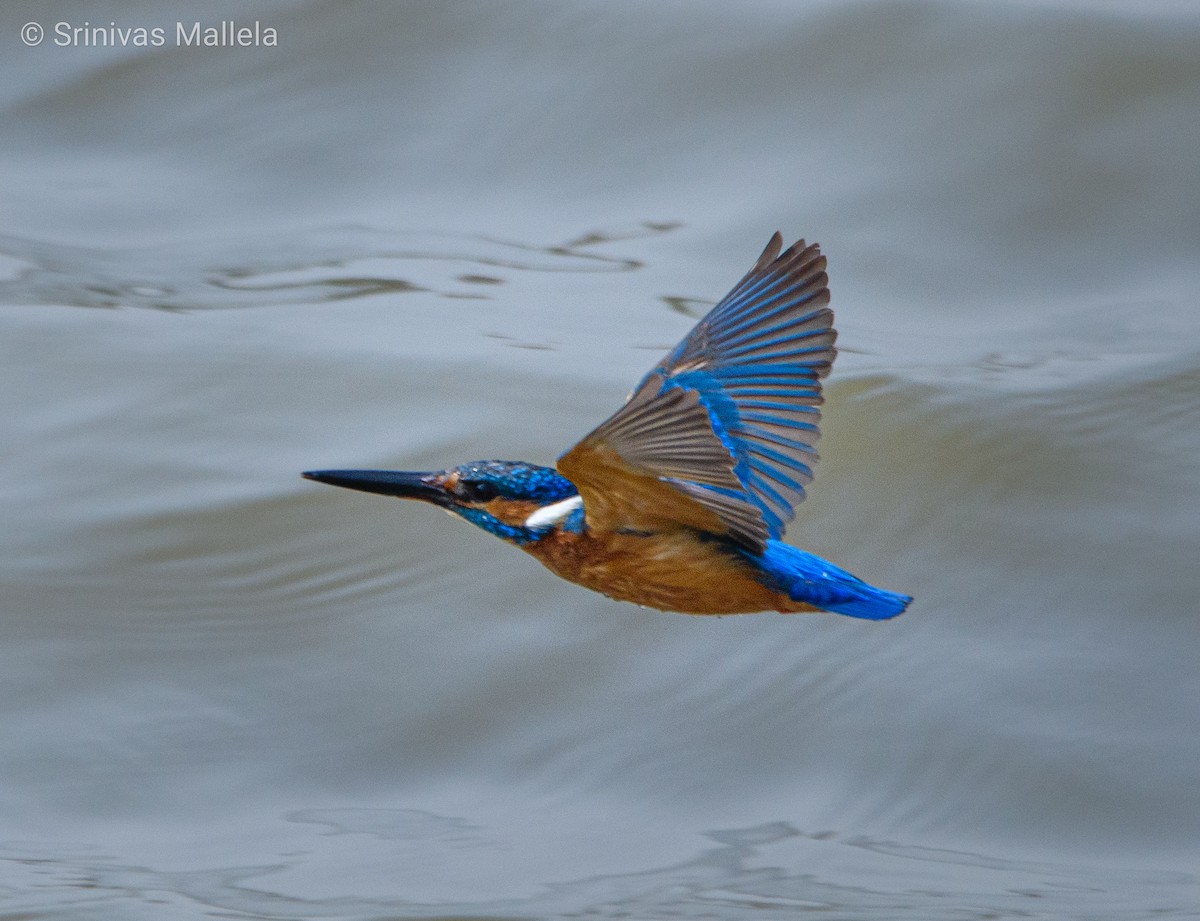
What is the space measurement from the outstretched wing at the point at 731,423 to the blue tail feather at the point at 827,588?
41 millimetres

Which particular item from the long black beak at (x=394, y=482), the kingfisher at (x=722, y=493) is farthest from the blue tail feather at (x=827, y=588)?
the long black beak at (x=394, y=482)

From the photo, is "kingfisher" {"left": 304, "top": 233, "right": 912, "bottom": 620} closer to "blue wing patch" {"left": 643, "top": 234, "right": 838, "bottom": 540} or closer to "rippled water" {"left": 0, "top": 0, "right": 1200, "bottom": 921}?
"blue wing patch" {"left": 643, "top": 234, "right": 838, "bottom": 540}

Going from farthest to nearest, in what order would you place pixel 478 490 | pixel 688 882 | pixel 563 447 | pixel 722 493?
pixel 563 447, pixel 688 882, pixel 478 490, pixel 722 493

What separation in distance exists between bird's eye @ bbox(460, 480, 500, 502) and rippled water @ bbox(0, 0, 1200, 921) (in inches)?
43.5

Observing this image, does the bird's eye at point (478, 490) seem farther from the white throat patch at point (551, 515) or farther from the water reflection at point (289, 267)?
the water reflection at point (289, 267)

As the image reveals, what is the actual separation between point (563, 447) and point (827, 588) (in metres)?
1.84

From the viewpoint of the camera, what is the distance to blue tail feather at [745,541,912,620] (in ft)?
5.94

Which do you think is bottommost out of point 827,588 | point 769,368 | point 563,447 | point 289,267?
point 827,588

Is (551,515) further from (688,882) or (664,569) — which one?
(688,882)

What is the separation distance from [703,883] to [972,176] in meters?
2.33

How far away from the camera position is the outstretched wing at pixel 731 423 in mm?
1682

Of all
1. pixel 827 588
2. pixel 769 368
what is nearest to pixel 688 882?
pixel 827 588

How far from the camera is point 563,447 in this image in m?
3.63

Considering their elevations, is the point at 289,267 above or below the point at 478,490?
above
